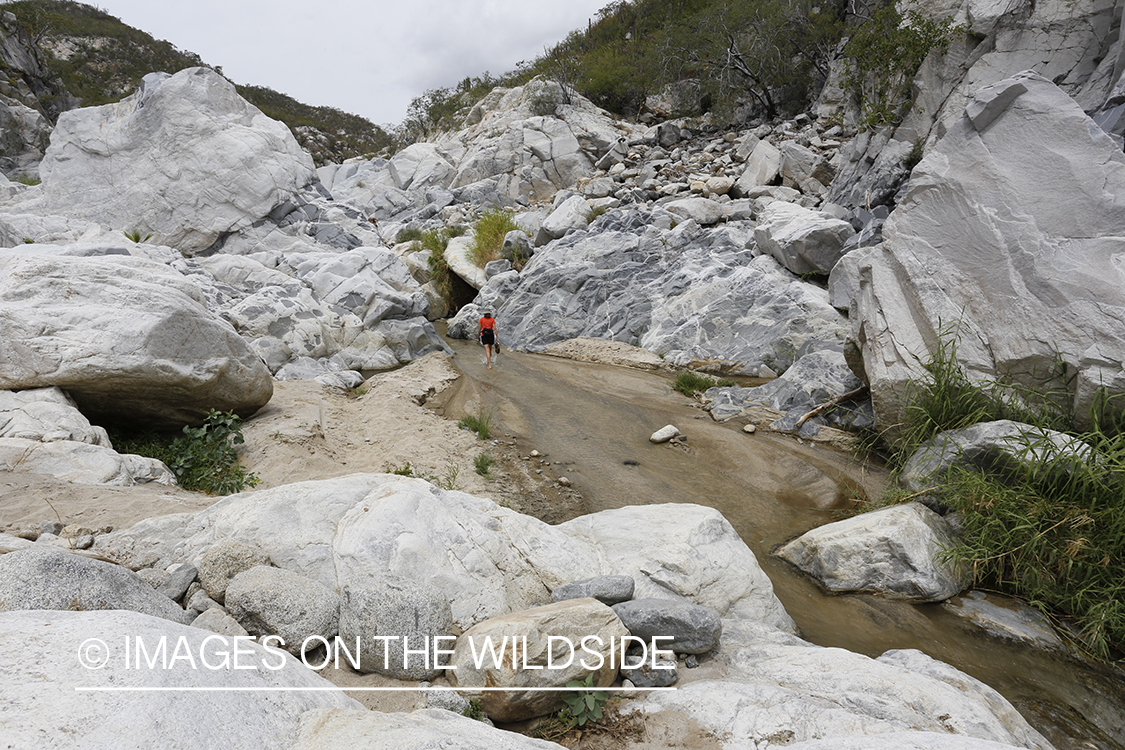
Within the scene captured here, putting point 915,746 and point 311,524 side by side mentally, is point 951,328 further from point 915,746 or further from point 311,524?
point 311,524

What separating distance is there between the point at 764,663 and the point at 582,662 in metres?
1.21

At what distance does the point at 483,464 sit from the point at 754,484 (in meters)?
3.33

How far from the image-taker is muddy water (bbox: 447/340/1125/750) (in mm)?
3656

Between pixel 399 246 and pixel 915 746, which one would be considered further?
pixel 399 246

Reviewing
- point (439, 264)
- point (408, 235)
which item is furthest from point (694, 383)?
point (408, 235)

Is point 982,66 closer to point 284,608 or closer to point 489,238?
point 489,238

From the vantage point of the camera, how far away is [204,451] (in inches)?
239

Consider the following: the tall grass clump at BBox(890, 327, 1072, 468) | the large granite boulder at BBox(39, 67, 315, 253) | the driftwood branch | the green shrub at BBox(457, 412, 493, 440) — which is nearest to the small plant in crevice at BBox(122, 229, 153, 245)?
the large granite boulder at BBox(39, 67, 315, 253)

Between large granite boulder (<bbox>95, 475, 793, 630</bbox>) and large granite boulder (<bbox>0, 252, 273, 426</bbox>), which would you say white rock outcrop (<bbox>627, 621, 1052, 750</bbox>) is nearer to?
large granite boulder (<bbox>95, 475, 793, 630</bbox>)

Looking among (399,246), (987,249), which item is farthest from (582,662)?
(399,246)

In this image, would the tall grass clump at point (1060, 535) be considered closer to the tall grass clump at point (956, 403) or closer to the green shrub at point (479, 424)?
the tall grass clump at point (956, 403)

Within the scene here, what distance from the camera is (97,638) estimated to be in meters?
1.78
